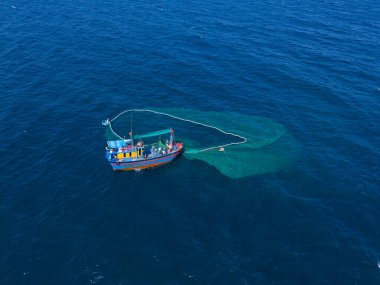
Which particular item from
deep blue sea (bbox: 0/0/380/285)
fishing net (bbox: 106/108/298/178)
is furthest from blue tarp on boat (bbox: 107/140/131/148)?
fishing net (bbox: 106/108/298/178)

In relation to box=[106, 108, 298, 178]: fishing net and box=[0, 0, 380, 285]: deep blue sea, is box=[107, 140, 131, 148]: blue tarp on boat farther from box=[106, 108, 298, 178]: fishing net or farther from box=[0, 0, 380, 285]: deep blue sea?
box=[106, 108, 298, 178]: fishing net

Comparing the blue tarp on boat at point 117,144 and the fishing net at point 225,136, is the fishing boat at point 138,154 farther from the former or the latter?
the fishing net at point 225,136

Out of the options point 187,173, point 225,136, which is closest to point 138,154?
point 187,173

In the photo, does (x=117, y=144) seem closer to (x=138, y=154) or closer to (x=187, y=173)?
(x=138, y=154)

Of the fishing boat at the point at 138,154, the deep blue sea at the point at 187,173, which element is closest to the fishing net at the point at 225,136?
the deep blue sea at the point at 187,173

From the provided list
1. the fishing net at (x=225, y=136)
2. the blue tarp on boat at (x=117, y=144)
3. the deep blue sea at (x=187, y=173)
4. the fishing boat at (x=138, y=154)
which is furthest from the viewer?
the fishing net at (x=225, y=136)

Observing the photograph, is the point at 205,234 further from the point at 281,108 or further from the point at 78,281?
the point at 281,108

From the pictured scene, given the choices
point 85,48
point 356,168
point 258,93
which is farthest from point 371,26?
point 85,48
